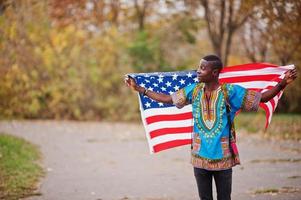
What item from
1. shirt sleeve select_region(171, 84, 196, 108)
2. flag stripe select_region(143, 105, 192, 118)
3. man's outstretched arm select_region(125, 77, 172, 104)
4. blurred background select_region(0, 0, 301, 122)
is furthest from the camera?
blurred background select_region(0, 0, 301, 122)

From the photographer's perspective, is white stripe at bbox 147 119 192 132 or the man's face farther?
white stripe at bbox 147 119 192 132

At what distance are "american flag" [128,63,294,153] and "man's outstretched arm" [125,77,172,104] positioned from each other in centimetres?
47

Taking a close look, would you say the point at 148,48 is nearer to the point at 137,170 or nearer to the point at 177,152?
the point at 177,152

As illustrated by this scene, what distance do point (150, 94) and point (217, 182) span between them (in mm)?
1285

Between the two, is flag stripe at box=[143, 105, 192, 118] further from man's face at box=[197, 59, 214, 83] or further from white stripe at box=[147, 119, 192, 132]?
man's face at box=[197, 59, 214, 83]

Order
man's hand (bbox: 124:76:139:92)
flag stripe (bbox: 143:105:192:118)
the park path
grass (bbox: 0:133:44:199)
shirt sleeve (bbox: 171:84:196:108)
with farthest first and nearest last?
1. grass (bbox: 0:133:44:199)
2. the park path
3. flag stripe (bbox: 143:105:192:118)
4. man's hand (bbox: 124:76:139:92)
5. shirt sleeve (bbox: 171:84:196:108)

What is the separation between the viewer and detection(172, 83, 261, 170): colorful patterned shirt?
5910mm

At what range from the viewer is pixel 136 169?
12.1 m

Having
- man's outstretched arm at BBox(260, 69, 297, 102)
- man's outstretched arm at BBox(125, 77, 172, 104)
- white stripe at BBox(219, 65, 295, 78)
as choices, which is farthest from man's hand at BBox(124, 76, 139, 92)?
white stripe at BBox(219, 65, 295, 78)

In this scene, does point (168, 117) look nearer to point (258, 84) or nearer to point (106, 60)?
point (258, 84)

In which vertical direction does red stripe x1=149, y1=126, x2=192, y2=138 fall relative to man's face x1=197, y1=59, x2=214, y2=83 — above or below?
below

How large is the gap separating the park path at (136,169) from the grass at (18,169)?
0.24 meters

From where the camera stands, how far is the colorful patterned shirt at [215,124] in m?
5.91

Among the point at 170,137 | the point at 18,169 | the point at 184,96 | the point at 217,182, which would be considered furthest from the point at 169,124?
the point at 18,169
